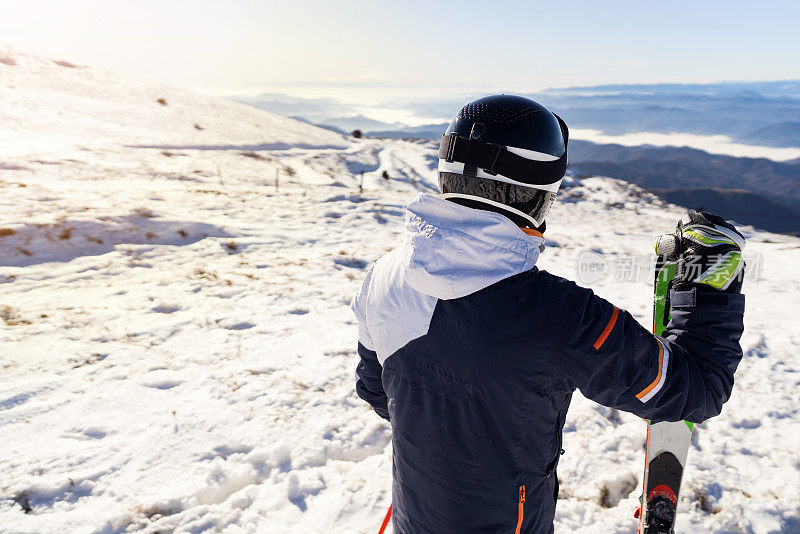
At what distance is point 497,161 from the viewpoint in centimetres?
141

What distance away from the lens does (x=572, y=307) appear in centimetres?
120

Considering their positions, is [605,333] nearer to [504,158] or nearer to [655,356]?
[655,356]

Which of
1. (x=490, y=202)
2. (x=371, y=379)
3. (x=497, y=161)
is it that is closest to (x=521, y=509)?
(x=371, y=379)

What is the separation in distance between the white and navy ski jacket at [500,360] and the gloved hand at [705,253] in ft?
0.27

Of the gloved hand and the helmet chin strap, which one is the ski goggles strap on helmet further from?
the gloved hand

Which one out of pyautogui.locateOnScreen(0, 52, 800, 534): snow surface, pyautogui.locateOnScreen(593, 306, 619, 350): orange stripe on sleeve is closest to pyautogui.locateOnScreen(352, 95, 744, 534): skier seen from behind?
pyautogui.locateOnScreen(593, 306, 619, 350): orange stripe on sleeve

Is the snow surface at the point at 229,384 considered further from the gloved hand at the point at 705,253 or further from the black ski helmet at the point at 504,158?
the black ski helmet at the point at 504,158

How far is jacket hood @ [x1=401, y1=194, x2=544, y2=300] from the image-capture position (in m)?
1.24

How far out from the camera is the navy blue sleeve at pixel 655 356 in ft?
3.93

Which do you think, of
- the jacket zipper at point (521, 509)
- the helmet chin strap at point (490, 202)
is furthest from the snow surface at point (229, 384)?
the helmet chin strap at point (490, 202)

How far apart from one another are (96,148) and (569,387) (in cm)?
2088

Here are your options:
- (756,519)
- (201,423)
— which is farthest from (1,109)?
(756,519)

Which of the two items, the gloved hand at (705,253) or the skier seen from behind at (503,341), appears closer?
the skier seen from behind at (503,341)

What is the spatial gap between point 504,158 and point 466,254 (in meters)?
0.41
